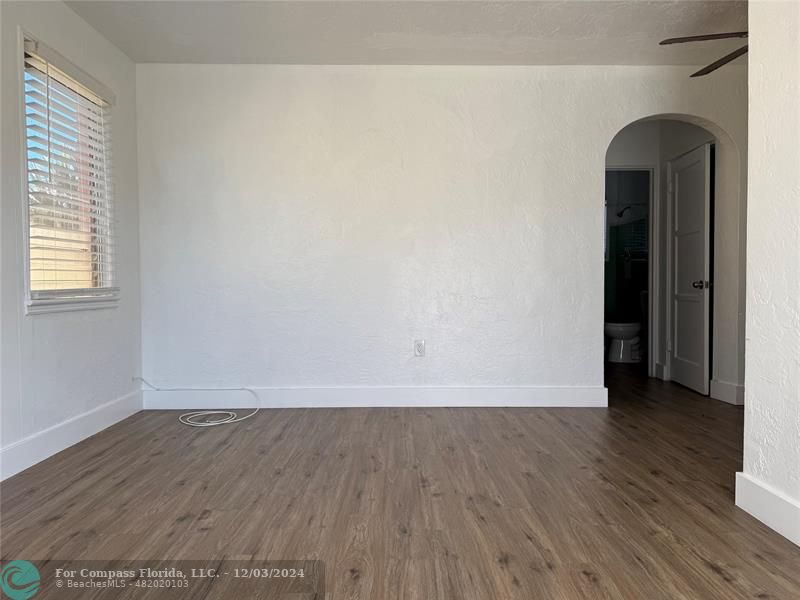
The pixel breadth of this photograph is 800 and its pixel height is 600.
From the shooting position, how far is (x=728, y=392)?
3.56 m

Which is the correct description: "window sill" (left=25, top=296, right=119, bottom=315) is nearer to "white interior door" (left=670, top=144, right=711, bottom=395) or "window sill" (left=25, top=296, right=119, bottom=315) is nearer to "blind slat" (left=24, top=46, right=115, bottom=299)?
"blind slat" (left=24, top=46, right=115, bottom=299)

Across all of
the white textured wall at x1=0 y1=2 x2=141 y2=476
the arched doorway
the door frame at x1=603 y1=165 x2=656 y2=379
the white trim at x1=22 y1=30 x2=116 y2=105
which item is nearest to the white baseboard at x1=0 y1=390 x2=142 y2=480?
the white textured wall at x1=0 y1=2 x2=141 y2=476

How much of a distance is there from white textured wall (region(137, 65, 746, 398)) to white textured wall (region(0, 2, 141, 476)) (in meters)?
0.16

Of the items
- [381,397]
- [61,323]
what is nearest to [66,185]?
[61,323]

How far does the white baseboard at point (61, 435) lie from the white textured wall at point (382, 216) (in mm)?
363

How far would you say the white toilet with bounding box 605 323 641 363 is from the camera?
17.7 ft

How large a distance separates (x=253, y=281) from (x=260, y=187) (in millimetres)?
691

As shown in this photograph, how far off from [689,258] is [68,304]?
15.2 feet

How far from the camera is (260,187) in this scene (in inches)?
134

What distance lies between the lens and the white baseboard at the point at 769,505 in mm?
1584

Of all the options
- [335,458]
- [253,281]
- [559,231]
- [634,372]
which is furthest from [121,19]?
[634,372]

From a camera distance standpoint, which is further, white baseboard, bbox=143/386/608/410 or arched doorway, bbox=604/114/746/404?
arched doorway, bbox=604/114/746/404

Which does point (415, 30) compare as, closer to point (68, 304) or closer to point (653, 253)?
point (68, 304)

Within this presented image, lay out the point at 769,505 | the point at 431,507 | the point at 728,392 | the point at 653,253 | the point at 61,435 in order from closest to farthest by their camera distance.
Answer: the point at 769,505
the point at 431,507
the point at 61,435
the point at 728,392
the point at 653,253
